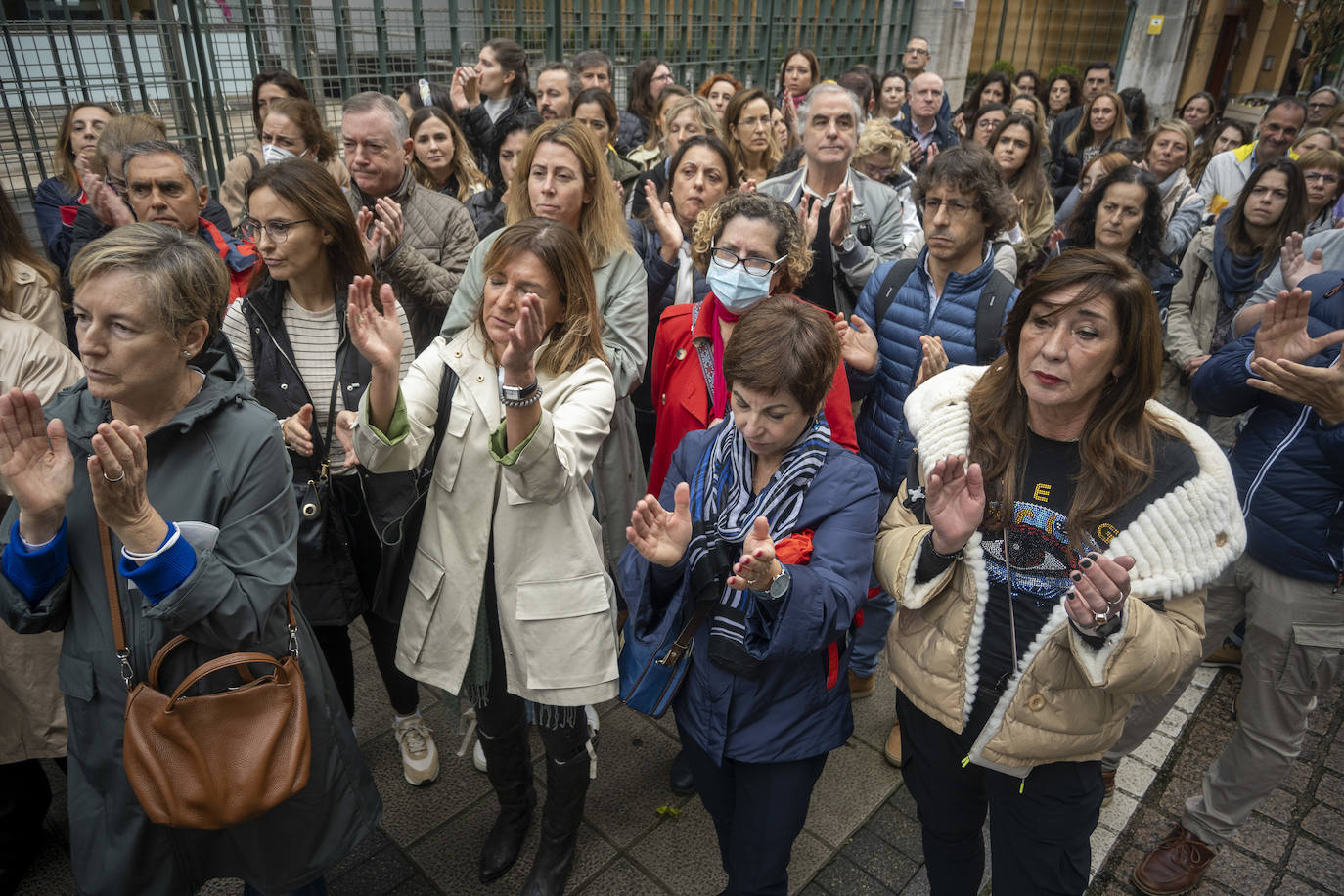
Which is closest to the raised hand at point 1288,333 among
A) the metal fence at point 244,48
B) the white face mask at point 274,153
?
the white face mask at point 274,153

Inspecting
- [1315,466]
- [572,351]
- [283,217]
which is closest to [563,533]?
[572,351]

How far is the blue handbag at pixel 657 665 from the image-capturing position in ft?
7.77

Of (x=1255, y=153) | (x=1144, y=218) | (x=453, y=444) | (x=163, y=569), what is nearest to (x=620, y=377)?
(x=453, y=444)

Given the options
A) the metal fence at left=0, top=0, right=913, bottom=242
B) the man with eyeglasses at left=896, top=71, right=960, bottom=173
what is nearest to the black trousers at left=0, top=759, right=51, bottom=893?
the metal fence at left=0, top=0, right=913, bottom=242

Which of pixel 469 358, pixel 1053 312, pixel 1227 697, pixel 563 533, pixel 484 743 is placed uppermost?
pixel 1053 312

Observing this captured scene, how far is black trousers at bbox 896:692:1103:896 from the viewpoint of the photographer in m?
2.23

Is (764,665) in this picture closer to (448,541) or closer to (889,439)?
(448,541)

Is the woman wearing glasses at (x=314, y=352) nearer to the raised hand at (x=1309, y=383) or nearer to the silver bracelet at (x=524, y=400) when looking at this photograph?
the silver bracelet at (x=524, y=400)

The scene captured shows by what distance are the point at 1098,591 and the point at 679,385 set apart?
1.75 meters

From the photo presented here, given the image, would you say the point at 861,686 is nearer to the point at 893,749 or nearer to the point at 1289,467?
the point at 893,749

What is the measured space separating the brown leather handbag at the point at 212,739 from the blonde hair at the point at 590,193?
6.78 ft

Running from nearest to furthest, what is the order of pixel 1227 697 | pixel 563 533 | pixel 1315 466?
pixel 563 533 < pixel 1315 466 < pixel 1227 697

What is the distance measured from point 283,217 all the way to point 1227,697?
453 cm

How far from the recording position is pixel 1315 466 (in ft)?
8.98
